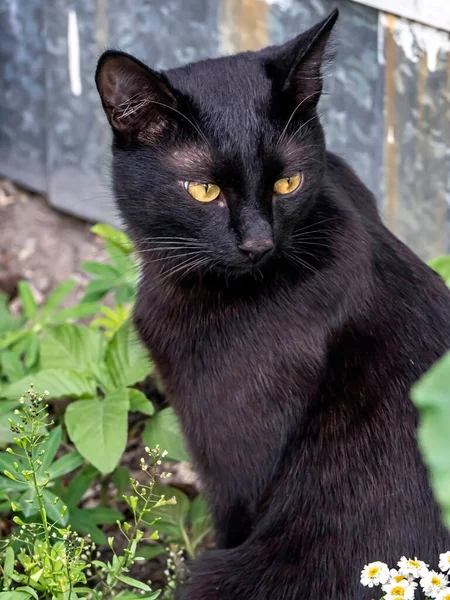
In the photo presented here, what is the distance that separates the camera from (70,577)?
64.7 inches

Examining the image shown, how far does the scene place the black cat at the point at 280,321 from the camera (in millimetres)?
1771

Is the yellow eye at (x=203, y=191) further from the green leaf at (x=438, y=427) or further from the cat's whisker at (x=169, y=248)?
the green leaf at (x=438, y=427)

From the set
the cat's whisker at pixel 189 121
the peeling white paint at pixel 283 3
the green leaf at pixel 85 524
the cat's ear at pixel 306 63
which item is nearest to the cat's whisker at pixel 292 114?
the cat's ear at pixel 306 63

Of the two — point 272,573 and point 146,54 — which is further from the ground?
point 146,54

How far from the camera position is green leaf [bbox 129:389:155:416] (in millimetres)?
2303

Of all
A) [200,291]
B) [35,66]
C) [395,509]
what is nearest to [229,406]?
[200,291]

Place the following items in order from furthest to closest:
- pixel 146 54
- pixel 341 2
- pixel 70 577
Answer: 1. pixel 146 54
2. pixel 341 2
3. pixel 70 577

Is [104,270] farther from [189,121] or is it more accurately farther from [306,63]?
[306,63]

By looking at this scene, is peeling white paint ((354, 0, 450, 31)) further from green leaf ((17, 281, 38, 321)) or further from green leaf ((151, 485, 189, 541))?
green leaf ((151, 485, 189, 541))

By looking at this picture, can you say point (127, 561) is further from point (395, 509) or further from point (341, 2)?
point (341, 2)

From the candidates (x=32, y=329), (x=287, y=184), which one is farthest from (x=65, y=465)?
(x=287, y=184)

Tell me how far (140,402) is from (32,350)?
18.5 inches

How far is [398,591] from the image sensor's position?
1544mm

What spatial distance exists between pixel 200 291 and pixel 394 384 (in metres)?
0.44
